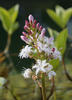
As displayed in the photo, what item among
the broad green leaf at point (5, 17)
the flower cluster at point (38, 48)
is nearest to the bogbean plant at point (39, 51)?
the flower cluster at point (38, 48)

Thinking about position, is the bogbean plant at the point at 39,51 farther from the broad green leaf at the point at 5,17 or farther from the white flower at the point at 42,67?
the broad green leaf at the point at 5,17

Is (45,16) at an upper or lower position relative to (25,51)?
upper

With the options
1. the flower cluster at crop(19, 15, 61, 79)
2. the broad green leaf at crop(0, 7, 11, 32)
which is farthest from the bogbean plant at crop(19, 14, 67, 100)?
the broad green leaf at crop(0, 7, 11, 32)

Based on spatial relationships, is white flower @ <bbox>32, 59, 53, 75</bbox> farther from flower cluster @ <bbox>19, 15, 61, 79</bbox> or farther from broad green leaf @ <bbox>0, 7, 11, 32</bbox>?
broad green leaf @ <bbox>0, 7, 11, 32</bbox>

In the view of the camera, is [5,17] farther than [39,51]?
Yes

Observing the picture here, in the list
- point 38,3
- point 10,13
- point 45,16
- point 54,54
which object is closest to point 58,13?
point 10,13

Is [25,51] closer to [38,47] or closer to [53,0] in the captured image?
[38,47]

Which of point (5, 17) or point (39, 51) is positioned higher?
point (5, 17)

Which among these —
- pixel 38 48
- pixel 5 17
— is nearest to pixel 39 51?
pixel 38 48

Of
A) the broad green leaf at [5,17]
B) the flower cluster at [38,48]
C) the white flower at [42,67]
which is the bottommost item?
the white flower at [42,67]

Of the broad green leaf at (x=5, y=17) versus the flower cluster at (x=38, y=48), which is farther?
the broad green leaf at (x=5, y=17)

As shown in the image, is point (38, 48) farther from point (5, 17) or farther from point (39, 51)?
point (5, 17)
